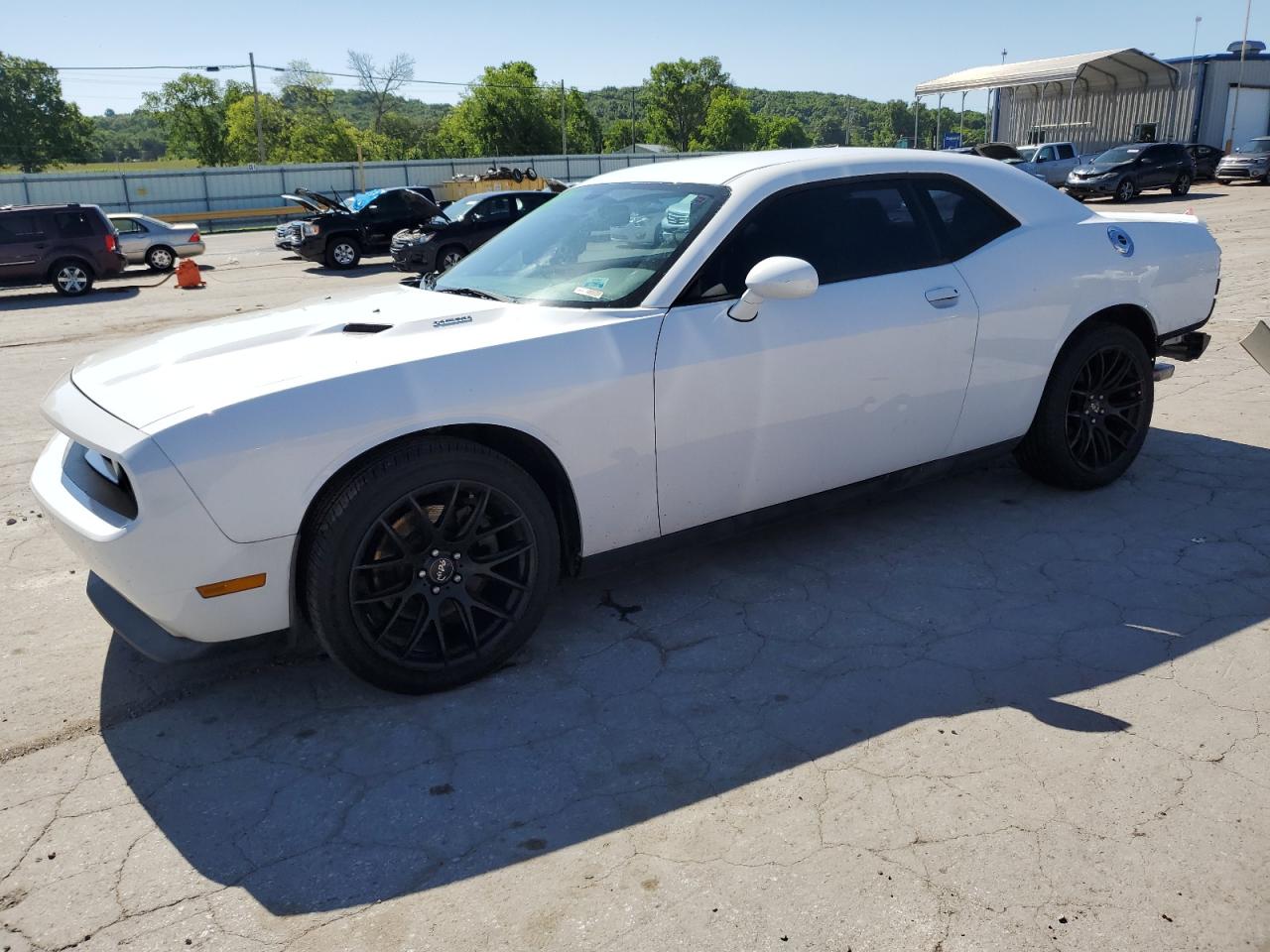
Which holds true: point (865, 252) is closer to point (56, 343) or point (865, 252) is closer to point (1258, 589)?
point (1258, 589)

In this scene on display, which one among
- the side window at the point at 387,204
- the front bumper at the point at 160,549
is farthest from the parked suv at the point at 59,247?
the front bumper at the point at 160,549

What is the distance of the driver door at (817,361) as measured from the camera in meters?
3.51

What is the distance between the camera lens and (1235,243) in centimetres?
1566

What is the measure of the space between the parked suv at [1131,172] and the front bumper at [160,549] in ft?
91.3

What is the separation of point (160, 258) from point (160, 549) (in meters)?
20.1

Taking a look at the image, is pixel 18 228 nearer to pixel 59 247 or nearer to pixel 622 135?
pixel 59 247

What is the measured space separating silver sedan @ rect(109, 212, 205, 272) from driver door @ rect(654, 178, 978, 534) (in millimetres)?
19473

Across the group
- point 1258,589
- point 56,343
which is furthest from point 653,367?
point 56,343

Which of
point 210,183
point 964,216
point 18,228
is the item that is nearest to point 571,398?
point 964,216

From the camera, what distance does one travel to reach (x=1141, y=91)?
40.0 m

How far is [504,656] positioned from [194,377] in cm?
131

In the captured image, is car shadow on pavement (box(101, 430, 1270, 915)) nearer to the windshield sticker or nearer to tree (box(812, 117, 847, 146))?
the windshield sticker

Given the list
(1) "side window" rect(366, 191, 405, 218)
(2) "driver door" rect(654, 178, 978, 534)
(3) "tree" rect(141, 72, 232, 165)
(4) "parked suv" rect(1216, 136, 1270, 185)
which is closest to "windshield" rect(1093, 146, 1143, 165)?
(4) "parked suv" rect(1216, 136, 1270, 185)

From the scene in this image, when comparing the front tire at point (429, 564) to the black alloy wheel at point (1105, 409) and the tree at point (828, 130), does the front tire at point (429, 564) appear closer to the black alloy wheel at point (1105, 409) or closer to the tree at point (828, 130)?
the black alloy wheel at point (1105, 409)
